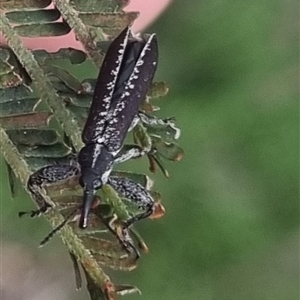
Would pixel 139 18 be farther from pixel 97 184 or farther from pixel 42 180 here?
pixel 42 180

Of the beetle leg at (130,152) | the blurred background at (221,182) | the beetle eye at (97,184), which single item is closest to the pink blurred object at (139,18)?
the blurred background at (221,182)

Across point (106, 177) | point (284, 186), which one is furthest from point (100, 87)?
point (284, 186)

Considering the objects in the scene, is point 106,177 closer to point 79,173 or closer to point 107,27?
point 79,173

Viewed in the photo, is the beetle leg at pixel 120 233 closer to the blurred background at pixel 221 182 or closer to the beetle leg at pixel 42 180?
the beetle leg at pixel 42 180

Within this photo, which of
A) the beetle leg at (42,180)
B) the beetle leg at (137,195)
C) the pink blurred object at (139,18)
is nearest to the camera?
the beetle leg at (42,180)

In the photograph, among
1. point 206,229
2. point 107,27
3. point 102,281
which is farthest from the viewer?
point 206,229

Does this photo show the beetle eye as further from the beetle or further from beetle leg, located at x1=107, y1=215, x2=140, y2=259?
beetle leg, located at x1=107, y1=215, x2=140, y2=259

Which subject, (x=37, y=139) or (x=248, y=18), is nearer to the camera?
(x=37, y=139)
